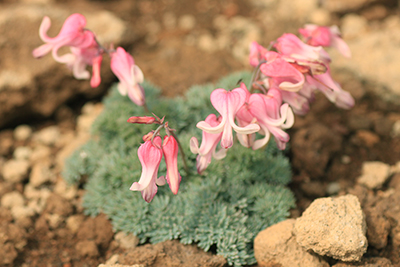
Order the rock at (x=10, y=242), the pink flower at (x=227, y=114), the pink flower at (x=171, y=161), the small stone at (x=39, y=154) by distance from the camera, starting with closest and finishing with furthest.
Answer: the pink flower at (x=227, y=114)
the pink flower at (x=171, y=161)
the rock at (x=10, y=242)
the small stone at (x=39, y=154)

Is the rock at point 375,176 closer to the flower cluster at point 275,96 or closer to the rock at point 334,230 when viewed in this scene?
the rock at point 334,230

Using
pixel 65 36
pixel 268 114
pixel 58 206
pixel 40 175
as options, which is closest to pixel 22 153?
pixel 40 175

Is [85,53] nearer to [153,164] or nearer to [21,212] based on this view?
[153,164]

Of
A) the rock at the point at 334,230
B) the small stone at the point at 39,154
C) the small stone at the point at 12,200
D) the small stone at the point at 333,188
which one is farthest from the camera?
the small stone at the point at 39,154

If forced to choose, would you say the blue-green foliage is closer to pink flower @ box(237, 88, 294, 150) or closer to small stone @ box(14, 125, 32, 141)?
pink flower @ box(237, 88, 294, 150)

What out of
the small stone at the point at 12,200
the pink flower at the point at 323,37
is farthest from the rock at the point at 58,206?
the pink flower at the point at 323,37

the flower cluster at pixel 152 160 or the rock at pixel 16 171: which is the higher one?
the flower cluster at pixel 152 160

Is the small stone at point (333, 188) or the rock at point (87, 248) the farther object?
the small stone at point (333, 188)

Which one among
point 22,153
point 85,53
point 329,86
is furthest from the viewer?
point 22,153
